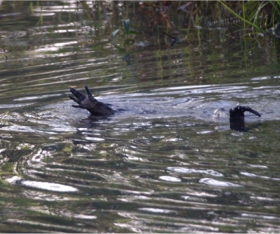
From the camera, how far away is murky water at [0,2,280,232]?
3020 millimetres

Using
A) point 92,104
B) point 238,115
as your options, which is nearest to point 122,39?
point 92,104

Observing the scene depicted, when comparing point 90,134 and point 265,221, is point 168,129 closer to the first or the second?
point 90,134

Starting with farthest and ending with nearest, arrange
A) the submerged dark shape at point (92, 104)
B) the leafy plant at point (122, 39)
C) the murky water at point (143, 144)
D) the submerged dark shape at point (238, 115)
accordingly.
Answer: the leafy plant at point (122, 39) < the submerged dark shape at point (92, 104) < the submerged dark shape at point (238, 115) < the murky water at point (143, 144)

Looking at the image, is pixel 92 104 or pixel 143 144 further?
pixel 92 104

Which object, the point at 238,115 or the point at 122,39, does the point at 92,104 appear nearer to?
the point at 238,115

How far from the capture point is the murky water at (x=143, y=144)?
302 cm

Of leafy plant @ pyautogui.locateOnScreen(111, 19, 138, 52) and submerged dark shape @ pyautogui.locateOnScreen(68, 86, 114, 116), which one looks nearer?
submerged dark shape @ pyautogui.locateOnScreen(68, 86, 114, 116)

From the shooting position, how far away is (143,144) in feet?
13.5

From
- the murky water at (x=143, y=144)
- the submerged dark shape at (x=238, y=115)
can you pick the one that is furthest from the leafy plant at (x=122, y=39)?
the submerged dark shape at (x=238, y=115)

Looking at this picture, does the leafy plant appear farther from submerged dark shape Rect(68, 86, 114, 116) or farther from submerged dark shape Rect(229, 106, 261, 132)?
submerged dark shape Rect(229, 106, 261, 132)

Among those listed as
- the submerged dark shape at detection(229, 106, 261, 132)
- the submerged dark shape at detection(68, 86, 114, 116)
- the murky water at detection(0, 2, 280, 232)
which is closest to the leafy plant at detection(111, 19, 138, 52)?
the murky water at detection(0, 2, 280, 232)

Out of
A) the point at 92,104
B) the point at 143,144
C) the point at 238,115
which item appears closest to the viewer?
the point at 143,144

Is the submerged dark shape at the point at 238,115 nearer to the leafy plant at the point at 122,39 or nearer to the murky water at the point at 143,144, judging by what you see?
the murky water at the point at 143,144

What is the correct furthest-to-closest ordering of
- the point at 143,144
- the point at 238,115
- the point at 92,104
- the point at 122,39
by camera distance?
the point at 122,39, the point at 92,104, the point at 238,115, the point at 143,144
